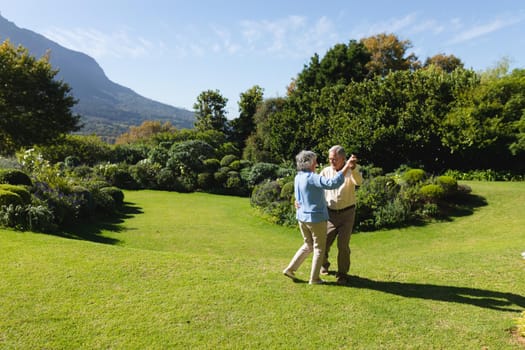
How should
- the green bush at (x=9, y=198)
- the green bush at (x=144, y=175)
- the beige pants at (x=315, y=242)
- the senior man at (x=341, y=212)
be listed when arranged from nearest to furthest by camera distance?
the beige pants at (x=315, y=242) → the senior man at (x=341, y=212) → the green bush at (x=9, y=198) → the green bush at (x=144, y=175)

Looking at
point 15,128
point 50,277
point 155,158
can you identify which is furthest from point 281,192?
point 15,128

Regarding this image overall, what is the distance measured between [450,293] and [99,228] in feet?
26.5

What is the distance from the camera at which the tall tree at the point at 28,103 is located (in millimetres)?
20984

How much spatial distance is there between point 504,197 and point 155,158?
1613 cm

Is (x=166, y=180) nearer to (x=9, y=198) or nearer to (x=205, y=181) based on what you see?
(x=205, y=181)

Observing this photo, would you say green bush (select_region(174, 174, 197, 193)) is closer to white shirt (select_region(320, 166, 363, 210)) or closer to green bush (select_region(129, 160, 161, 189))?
green bush (select_region(129, 160, 161, 189))

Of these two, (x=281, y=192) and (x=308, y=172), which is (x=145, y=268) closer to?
(x=308, y=172)

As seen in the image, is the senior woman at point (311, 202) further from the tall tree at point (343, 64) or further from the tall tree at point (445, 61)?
the tall tree at point (445, 61)

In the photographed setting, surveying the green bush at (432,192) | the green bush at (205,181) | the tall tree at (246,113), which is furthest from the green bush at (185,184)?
the tall tree at (246,113)

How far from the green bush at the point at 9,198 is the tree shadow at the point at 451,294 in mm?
6844

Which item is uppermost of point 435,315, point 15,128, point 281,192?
point 15,128

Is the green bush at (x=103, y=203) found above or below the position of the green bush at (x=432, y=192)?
below

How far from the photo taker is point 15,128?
21125 mm

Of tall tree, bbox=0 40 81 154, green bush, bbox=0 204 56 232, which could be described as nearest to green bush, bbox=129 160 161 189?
tall tree, bbox=0 40 81 154
